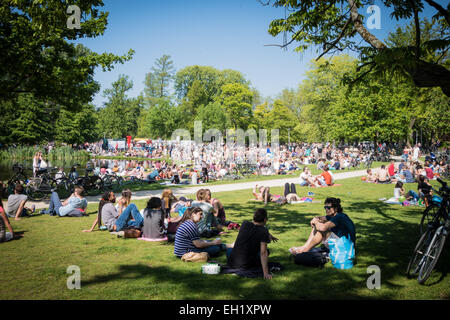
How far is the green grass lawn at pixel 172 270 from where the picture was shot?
4434 millimetres

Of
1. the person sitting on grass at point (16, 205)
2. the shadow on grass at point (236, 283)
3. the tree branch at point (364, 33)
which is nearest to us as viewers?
the shadow on grass at point (236, 283)

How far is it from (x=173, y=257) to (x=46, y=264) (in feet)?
7.65

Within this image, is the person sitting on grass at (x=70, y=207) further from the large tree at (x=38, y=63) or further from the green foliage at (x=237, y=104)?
the green foliage at (x=237, y=104)

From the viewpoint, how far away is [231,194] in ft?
48.8

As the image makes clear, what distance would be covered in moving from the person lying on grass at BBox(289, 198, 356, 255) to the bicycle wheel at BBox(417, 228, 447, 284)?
110cm

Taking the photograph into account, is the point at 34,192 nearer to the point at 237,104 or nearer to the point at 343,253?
the point at 343,253

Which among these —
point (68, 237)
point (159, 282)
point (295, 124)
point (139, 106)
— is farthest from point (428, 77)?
point (139, 106)

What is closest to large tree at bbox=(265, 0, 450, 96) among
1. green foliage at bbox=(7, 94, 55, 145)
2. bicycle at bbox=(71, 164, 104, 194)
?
bicycle at bbox=(71, 164, 104, 194)

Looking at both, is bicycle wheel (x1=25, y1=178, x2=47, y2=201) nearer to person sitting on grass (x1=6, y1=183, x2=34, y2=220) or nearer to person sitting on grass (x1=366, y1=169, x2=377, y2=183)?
person sitting on grass (x1=6, y1=183, x2=34, y2=220)

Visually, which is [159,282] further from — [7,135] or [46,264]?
[7,135]

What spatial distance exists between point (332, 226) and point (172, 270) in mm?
2952

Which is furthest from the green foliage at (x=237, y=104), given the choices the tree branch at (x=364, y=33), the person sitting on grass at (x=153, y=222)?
the person sitting on grass at (x=153, y=222)

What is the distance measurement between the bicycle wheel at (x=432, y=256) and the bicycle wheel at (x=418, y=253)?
10 centimetres

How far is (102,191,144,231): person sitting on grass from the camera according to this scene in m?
7.79
